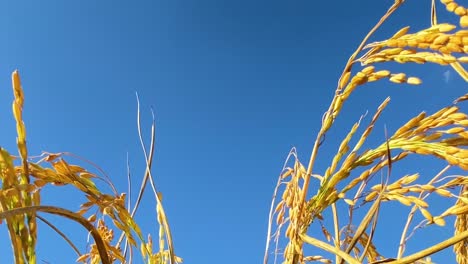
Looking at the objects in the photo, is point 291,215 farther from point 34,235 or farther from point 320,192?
point 34,235

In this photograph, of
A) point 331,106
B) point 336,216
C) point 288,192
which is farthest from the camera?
point 336,216

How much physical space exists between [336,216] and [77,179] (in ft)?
2.27

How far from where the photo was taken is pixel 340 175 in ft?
3.57

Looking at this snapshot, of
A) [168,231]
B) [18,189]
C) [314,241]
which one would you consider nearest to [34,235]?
[18,189]

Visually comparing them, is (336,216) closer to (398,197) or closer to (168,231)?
(398,197)

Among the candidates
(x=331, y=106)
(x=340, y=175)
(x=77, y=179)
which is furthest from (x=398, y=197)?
(x=77, y=179)

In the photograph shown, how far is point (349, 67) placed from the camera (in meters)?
1.11

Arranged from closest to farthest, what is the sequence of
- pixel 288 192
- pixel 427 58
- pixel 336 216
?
pixel 427 58, pixel 288 192, pixel 336 216

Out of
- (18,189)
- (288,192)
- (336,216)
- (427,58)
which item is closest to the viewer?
(18,189)

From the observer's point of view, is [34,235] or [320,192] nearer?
[34,235]

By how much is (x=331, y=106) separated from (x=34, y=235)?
63cm

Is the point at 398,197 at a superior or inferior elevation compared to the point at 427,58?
inferior

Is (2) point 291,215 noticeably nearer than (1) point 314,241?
No

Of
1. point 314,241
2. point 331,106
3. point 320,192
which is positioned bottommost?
point 314,241
